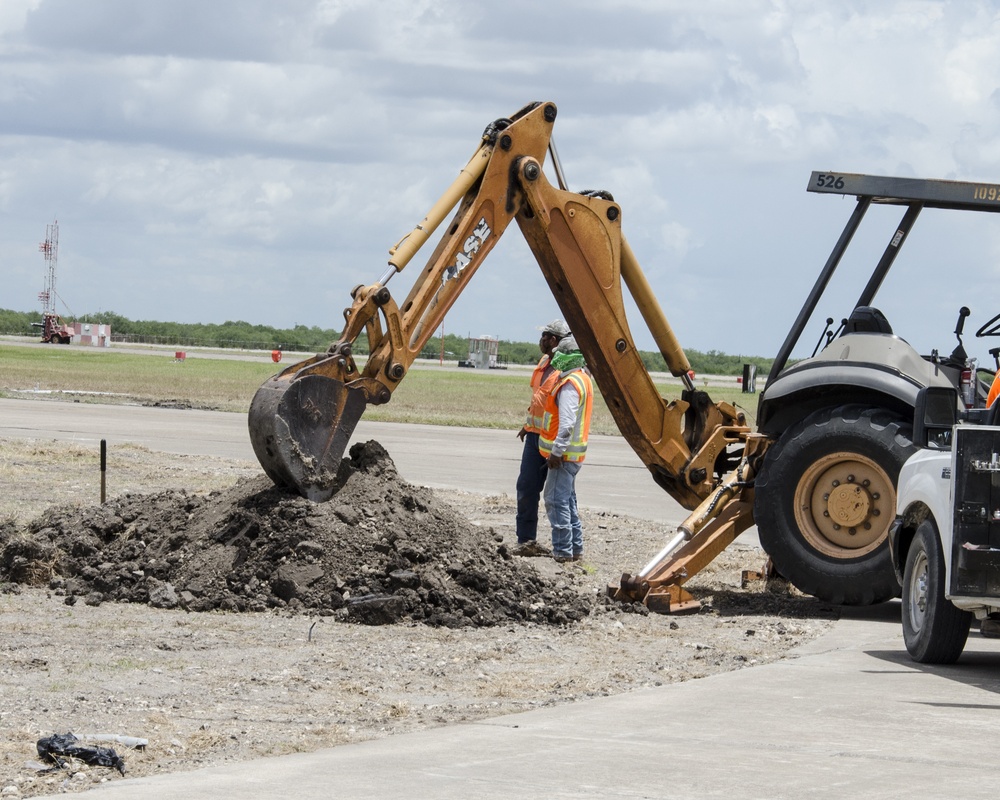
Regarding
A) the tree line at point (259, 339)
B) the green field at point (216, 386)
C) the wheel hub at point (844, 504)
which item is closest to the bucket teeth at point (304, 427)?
the wheel hub at point (844, 504)

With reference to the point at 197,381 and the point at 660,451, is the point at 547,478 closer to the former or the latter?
the point at 660,451

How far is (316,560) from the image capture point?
11.1 metres

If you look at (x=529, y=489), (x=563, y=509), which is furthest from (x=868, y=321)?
(x=529, y=489)

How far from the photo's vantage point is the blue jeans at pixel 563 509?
14125mm

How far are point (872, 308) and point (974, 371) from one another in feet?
2.93

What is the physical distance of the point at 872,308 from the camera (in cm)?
1233

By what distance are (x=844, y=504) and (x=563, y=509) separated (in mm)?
3056

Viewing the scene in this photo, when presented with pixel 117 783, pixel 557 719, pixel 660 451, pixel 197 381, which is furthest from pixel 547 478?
pixel 197 381

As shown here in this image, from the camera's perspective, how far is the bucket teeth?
36.2ft

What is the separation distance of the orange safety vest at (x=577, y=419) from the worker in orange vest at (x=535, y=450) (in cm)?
10

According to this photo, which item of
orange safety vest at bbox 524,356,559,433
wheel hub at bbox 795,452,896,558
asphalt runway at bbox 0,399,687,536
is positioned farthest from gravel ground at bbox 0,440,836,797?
asphalt runway at bbox 0,399,687,536

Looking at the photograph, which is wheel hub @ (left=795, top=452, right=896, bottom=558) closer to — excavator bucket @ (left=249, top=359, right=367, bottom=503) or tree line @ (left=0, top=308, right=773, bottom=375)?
excavator bucket @ (left=249, top=359, right=367, bottom=503)

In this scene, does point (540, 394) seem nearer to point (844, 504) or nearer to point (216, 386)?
point (844, 504)

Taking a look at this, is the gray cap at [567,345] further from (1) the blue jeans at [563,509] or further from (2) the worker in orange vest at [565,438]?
(1) the blue jeans at [563,509]
